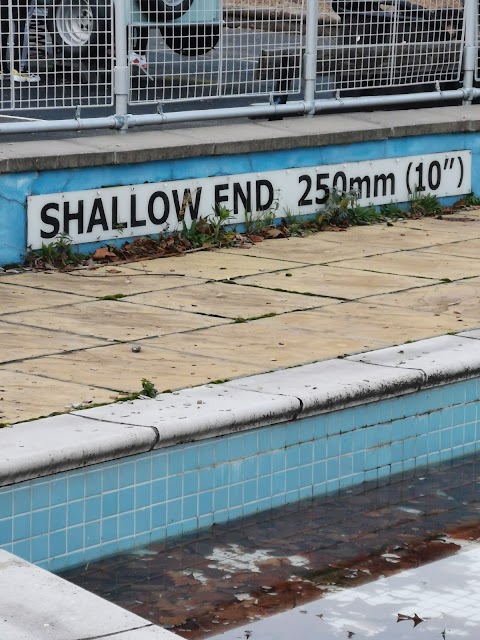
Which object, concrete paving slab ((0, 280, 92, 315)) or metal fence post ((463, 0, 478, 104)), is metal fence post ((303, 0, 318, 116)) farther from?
concrete paving slab ((0, 280, 92, 315))

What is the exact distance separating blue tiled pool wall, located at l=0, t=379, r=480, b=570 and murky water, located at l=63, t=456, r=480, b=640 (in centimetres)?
6


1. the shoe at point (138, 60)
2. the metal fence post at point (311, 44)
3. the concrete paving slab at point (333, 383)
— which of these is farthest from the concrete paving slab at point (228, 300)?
the metal fence post at point (311, 44)

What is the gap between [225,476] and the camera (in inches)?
196

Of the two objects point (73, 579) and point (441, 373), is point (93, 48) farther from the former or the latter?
point (73, 579)

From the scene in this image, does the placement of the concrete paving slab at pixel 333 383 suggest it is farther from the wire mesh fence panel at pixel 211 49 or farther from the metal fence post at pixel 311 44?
the metal fence post at pixel 311 44

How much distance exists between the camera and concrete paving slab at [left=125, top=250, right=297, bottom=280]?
7902 mm

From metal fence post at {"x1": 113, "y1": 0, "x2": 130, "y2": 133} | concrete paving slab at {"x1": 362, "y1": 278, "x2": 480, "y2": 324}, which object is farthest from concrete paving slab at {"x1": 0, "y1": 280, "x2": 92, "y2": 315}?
metal fence post at {"x1": 113, "y1": 0, "x2": 130, "y2": 133}

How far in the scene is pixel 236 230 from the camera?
891 cm

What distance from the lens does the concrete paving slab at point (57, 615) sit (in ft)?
11.3

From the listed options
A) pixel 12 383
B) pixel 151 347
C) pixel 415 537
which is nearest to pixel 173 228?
pixel 151 347

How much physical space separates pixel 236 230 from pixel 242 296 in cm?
167

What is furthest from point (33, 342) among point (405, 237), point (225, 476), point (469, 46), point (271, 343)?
point (469, 46)

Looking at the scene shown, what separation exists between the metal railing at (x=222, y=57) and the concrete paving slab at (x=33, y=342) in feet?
6.39

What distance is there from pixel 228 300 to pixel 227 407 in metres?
2.25
